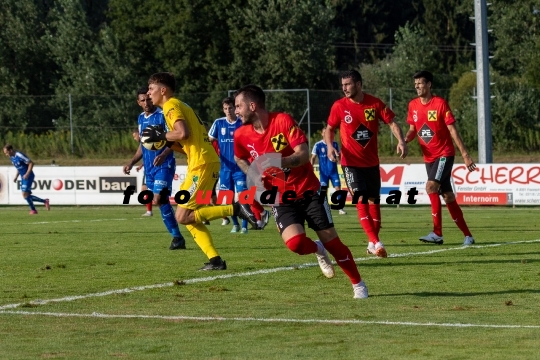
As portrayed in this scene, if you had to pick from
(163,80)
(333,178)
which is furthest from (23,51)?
(163,80)

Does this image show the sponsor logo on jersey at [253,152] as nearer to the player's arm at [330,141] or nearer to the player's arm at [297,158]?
the player's arm at [297,158]

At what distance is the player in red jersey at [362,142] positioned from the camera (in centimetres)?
1362

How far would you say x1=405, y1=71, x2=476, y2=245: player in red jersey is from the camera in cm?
1523

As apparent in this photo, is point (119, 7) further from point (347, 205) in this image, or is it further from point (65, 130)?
point (347, 205)

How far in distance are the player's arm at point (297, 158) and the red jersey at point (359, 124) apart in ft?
14.7

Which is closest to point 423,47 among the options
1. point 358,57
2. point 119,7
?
point 119,7

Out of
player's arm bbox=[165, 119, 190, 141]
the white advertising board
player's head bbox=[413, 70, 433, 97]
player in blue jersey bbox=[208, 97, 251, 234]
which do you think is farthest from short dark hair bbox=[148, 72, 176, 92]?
the white advertising board

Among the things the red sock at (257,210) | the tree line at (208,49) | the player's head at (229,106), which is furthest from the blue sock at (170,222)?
the tree line at (208,49)

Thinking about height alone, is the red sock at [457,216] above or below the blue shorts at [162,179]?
below

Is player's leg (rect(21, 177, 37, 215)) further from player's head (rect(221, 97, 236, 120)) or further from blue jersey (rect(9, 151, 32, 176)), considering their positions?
player's head (rect(221, 97, 236, 120))

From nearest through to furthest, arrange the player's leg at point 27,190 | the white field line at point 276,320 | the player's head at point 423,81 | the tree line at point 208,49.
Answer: the white field line at point 276,320 < the player's head at point 423,81 < the player's leg at point 27,190 < the tree line at point 208,49

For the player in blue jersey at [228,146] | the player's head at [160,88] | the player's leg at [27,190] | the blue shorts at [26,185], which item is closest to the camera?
the player's head at [160,88]

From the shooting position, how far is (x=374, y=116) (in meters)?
13.7

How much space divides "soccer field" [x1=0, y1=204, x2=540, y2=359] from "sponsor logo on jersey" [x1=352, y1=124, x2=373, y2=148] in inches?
56.3
